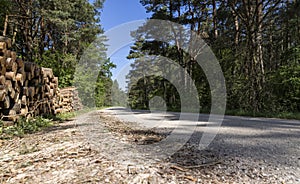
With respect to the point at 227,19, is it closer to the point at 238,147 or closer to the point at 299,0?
the point at 299,0

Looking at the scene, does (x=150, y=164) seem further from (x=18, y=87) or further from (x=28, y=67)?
(x=28, y=67)

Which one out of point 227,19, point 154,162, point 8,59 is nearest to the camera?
point 154,162

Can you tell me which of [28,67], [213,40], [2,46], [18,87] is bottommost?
[18,87]

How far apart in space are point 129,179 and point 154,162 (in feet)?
1.03

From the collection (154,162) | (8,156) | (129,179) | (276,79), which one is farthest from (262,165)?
(276,79)

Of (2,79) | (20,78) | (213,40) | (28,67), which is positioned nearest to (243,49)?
(213,40)

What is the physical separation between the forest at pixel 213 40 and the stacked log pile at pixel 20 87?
431 cm

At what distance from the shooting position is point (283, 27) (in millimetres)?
9164

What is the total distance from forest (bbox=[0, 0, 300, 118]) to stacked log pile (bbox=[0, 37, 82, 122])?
4309 mm

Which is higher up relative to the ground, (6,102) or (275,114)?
(6,102)

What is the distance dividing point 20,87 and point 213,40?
9.51 meters

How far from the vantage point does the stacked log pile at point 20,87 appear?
2955 mm

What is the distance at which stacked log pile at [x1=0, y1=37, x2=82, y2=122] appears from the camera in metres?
2.96

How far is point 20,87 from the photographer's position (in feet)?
11.7
